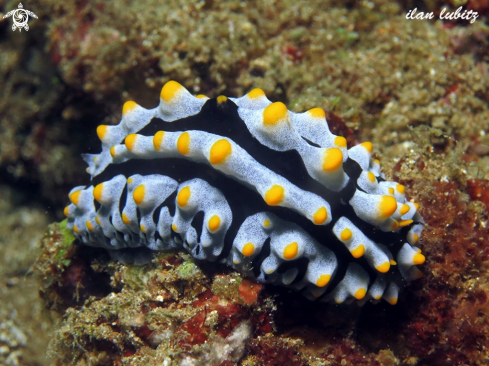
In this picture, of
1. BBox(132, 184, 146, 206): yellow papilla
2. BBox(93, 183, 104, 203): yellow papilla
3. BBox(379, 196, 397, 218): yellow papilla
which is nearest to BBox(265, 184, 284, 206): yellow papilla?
BBox(379, 196, 397, 218): yellow papilla

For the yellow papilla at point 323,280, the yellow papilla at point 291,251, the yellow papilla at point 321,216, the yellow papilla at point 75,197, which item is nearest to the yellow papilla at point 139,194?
the yellow papilla at point 75,197

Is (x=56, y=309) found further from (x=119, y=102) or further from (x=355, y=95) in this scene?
(x=355, y=95)

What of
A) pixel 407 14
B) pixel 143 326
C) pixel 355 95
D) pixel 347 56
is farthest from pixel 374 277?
pixel 407 14

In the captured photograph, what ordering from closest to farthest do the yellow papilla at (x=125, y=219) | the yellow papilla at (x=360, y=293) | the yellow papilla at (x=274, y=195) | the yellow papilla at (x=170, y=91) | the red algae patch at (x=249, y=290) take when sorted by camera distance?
the yellow papilla at (x=274, y=195) < the yellow papilla at (x=360, y=293) < the red algae patch at (x=249, y=290) < the yellow papilla at (x=170, y=91) < the yellow papilla at (x=125, y=219)

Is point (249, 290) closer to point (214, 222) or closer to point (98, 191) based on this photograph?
point (214, 222)

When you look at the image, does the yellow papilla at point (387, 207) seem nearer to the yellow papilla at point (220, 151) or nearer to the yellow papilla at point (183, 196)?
the yellow papilla at point (220, 151)

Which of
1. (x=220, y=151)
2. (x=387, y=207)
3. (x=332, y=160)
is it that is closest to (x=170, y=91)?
(x=220, y=151)
